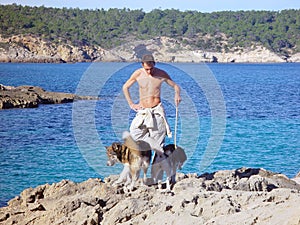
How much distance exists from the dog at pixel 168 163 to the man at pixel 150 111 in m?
0.12

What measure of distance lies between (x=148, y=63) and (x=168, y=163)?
5.12 ft

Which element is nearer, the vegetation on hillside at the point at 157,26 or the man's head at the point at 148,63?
the man's head at the point at 148,63

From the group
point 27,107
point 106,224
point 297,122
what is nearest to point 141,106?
point 106,224

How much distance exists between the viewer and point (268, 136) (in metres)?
23.6

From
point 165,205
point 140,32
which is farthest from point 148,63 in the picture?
point 140,32

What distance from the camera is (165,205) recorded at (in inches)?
315

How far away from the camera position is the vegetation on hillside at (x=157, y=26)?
131 m

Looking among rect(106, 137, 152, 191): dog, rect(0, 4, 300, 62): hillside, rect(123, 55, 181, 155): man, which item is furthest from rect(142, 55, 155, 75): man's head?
rect(0, 4, 300, 62): hillside

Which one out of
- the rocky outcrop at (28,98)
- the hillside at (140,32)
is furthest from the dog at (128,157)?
the hillside at (140,32)

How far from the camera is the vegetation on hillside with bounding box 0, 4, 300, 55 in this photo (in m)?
131

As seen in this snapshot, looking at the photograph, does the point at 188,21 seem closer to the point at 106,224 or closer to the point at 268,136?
the point at 268,136

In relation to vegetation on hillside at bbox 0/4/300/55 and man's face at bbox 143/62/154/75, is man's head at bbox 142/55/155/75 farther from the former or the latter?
vegetation on hillside at bbox 0/4/300/55

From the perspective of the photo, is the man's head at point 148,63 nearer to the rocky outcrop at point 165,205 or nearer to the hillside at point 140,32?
the rocky outcrop at point 165,205

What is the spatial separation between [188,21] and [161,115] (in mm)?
150622
